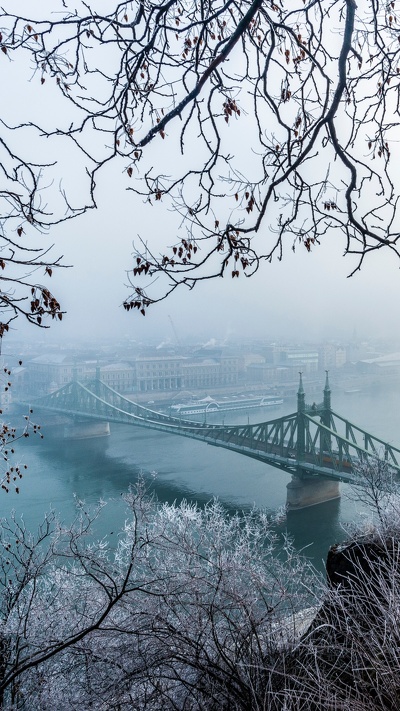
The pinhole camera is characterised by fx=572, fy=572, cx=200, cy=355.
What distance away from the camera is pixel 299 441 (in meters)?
13.5

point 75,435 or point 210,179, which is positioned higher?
point 210,179

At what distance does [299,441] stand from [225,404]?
317 inches

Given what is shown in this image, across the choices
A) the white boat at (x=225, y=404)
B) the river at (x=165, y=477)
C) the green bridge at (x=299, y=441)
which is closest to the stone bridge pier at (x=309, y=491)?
the green bridge at (x=299, y=441)

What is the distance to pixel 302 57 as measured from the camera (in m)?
1.84

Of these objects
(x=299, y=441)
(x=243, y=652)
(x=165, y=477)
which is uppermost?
(x=243, y=652)

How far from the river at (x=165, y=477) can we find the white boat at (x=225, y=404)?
2.11 metres

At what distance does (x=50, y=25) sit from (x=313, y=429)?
17.1m

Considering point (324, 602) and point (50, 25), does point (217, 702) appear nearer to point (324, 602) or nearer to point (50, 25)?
point (324, 602)

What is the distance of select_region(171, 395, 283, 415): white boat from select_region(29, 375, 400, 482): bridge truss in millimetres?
1470

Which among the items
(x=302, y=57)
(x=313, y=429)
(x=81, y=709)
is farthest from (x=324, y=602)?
(x=313, y=429)

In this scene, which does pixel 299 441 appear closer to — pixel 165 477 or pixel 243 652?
pixel 165 477

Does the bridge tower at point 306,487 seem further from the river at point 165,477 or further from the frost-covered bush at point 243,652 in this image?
the frost-covered bush at point 243,652

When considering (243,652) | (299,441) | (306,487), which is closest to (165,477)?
(306,487)

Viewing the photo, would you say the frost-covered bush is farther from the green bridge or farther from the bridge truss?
the bridge truss
